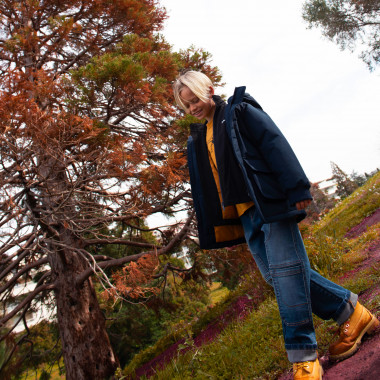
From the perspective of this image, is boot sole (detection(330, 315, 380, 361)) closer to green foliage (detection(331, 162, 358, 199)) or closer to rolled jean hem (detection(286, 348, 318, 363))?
rolled jean hem (detection(286, 348, 318, 363))

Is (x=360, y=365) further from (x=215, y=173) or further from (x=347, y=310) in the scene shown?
(x=215, y=173)

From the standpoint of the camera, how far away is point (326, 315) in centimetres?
192

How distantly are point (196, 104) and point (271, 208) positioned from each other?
887mm

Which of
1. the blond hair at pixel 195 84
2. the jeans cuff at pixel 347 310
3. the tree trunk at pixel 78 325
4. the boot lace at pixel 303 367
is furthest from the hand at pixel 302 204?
the tree trunk at pixel 78 325

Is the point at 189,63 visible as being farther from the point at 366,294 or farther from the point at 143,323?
the point at 143,323

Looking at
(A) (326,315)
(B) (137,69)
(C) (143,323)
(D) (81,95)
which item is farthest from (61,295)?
(C) (143,323)

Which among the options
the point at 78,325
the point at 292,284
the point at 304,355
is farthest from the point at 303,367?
the point at 78,325

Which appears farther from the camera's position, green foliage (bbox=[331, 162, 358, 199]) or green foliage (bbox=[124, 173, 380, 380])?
green foliage (bbox=[331, 162, 358, 199])

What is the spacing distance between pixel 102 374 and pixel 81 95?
504 centimetres

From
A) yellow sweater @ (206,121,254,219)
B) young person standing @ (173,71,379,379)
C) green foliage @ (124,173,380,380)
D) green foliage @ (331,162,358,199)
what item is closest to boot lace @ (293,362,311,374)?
young person standing @ (173,71,379,379)

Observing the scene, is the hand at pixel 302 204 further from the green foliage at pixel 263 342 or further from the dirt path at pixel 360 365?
the green foliage at pixel 263 342

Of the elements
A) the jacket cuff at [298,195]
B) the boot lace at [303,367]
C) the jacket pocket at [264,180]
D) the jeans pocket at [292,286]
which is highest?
the jacket pocket at [264,180]

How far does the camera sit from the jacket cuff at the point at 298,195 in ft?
5.24

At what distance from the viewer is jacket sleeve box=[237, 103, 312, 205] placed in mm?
1621
